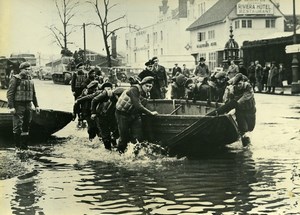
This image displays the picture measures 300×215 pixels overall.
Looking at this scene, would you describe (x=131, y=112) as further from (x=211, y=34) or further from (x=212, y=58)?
(x=211, y=34)

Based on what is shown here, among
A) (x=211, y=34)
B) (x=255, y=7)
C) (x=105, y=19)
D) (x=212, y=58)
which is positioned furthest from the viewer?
(x=211, y=34)

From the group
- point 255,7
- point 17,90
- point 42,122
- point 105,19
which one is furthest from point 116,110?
point 255,7

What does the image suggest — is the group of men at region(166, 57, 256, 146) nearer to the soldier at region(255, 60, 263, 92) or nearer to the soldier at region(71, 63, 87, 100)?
the soldier at region(71, 63, 87, 100)

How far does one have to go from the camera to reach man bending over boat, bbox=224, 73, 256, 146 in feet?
22.0

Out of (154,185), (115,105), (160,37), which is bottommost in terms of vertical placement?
(154,185)

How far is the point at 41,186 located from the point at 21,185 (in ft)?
0.59

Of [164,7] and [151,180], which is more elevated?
[164,7]

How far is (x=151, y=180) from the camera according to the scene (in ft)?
16.7

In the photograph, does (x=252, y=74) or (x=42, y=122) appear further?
(x=252, y=74)

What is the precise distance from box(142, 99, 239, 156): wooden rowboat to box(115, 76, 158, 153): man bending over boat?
10 cm

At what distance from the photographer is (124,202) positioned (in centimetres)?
439

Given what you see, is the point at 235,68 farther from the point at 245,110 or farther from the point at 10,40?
the point at 10,40

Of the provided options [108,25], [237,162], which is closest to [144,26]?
[108,25]

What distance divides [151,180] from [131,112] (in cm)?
122
